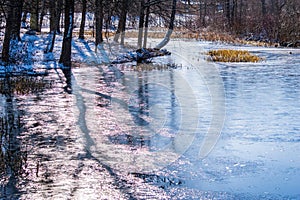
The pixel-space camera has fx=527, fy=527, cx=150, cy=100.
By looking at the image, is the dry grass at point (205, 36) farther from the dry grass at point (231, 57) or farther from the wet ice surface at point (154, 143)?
the wet ice surface at point (154, 143)

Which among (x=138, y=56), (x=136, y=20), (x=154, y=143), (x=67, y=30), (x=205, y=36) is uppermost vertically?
(x=136, y=20)

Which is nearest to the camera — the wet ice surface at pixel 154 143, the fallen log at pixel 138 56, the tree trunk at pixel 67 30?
the wet ice surface at pixel 154 143

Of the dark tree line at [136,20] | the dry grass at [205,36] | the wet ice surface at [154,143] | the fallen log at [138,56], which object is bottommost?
the wet ice surface at [154,143]

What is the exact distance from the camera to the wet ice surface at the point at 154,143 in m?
7.73

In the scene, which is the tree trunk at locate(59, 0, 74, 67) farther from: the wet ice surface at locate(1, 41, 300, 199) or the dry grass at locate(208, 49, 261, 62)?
the dry grass at locate(208, 49, 261, 62)

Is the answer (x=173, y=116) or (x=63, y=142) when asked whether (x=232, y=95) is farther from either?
(x=63, y=142)

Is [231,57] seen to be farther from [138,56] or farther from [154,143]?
[154,143]

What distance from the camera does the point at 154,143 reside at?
33.8ft

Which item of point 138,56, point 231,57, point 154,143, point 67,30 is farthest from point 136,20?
point 154,143

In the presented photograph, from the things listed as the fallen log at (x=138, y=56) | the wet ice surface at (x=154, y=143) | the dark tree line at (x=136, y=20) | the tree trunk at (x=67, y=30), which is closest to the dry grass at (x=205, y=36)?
the dark tree line at (x=136, y=20)

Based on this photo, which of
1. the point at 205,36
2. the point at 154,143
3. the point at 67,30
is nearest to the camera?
the point at 154,143

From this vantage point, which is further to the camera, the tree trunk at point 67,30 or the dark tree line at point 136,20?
the dark tree line at point 136,20

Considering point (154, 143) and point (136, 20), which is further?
point (136, 20)

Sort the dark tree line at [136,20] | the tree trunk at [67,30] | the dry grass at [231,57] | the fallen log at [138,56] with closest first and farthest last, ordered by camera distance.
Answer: the tree trunk at [67,30], the dark tree line at [136,20], the fallen log at [138,56], the dry grass at [231,57]
